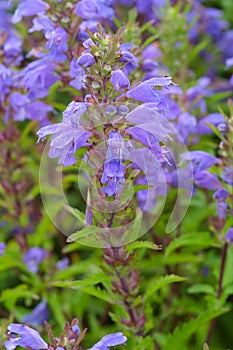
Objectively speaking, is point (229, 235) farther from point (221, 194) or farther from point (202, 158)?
point (202, 158)

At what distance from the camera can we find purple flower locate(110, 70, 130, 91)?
6.66 feet

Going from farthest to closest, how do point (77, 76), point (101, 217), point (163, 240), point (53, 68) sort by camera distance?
point (163, 240) < point (53, 68) < point (77, 76) < point (101, 217)

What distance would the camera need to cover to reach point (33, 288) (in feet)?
11.1

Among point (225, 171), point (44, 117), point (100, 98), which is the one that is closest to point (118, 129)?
point (100, 98)

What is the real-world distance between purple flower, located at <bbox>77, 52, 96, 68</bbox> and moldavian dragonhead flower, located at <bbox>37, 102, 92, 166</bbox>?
143mm

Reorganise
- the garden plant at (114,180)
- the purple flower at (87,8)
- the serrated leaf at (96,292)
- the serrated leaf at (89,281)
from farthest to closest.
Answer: the purple flower at (87,8) → the serrated leaf at (96,292) → the serrated leaf at (89,281) → the garden plant at (114,180)

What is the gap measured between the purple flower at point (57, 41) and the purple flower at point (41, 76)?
0.12m

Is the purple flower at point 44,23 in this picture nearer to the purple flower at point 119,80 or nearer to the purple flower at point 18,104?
the purple flower at point 18,104

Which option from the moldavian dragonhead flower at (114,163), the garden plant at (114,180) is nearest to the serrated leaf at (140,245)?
the garden plant at (114,180)

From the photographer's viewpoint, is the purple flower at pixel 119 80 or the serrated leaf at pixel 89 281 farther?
the serrated leaf at pixel 89 281

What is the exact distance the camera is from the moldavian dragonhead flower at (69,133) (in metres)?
2.02

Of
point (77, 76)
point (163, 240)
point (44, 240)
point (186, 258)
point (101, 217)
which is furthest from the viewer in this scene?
point (44, 240)

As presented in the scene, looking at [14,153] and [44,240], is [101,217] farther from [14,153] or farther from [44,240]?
[44,240]

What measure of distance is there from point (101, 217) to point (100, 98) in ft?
1.55
